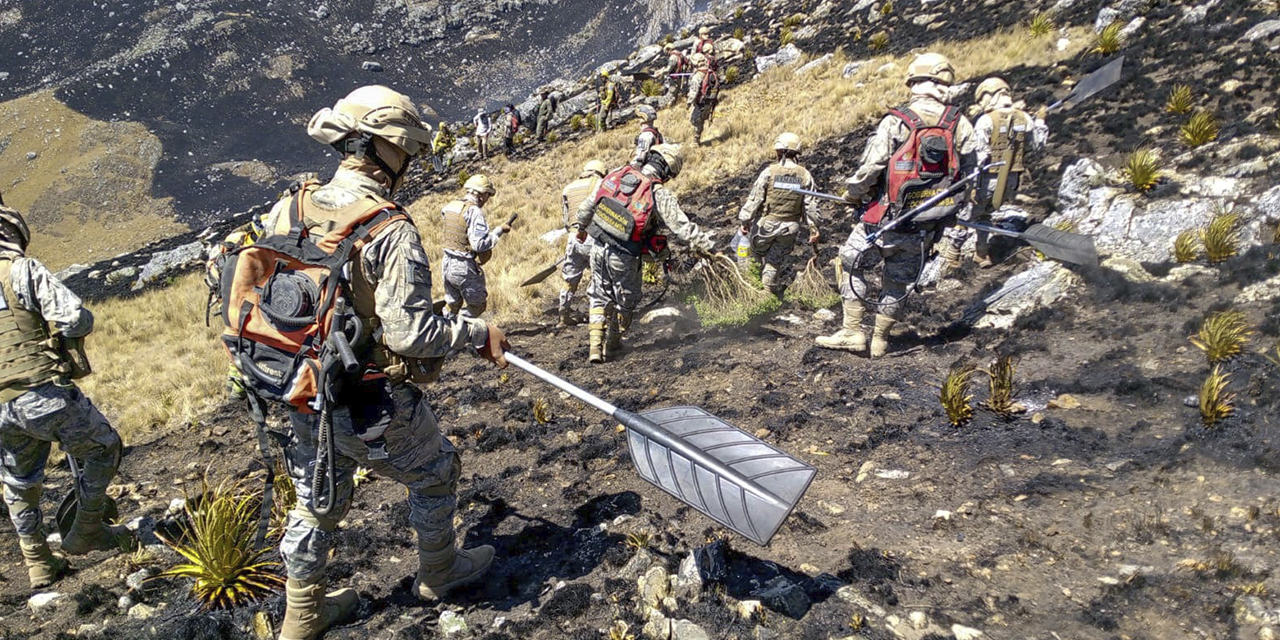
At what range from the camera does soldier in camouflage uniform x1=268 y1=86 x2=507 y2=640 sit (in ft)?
8.40

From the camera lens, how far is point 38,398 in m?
3.46

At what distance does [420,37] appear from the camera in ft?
159

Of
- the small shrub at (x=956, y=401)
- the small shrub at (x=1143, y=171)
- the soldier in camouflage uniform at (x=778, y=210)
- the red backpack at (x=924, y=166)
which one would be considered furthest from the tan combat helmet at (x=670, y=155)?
the small shrub at (x=1143, y=171)

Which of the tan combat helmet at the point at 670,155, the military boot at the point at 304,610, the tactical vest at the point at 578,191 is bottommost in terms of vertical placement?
the military boot at the point at 304,610

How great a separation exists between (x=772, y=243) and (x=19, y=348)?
248 inches

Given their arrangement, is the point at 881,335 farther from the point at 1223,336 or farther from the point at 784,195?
the point at 1223,336

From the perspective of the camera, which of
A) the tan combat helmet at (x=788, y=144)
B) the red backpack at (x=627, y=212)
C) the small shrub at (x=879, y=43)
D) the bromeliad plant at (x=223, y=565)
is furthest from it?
the small shrub at (x=879, y=43)

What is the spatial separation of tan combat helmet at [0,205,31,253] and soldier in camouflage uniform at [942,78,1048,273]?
301 inches

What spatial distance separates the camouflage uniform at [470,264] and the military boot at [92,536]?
321 centimetres

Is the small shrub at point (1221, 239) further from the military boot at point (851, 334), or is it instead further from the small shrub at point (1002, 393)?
the military boot at point (851, 334)

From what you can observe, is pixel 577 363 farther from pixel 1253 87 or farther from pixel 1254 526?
pixel 1253 87

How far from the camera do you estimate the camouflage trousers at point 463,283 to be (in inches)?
275

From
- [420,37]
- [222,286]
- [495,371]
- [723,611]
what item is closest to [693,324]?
[495,371]

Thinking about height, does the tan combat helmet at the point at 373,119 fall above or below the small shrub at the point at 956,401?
above
